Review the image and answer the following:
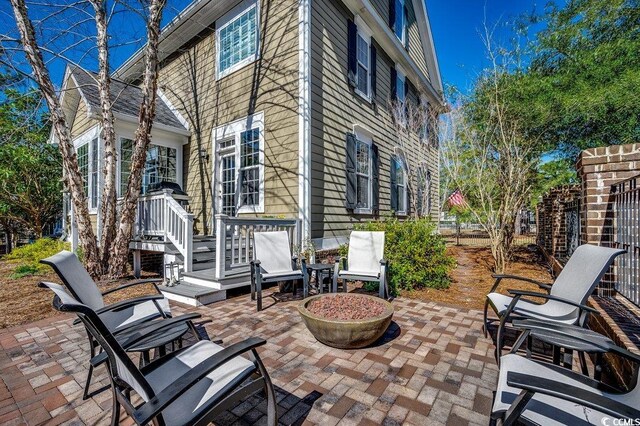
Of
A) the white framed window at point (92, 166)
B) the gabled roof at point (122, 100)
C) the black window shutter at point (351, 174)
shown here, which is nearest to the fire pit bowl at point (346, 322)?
the black window shutter at point (351, 174)

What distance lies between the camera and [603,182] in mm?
3084

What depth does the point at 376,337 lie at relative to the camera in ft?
9.45

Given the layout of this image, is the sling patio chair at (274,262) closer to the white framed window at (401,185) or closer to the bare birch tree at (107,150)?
the bare birch tree at (107,150)

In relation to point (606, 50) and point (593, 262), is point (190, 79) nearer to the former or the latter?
point (593, 262)

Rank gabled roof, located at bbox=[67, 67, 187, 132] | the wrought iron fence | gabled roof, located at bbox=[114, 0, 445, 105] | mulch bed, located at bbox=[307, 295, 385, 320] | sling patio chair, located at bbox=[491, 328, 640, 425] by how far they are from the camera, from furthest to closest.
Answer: gabled roof, located at bbox=[114, 0, 445, 105]
gabled roof, located at bbox=[67, 67, 187, 132]
the wrought iron fence
mulch bed, located at bbox=[307, 295, 385, 320]
sling patio chair, located at bbox=[491, 328, 640, 425]

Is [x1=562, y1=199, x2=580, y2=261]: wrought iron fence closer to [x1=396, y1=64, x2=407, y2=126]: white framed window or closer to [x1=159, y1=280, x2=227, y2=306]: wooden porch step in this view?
[x1=396, y1=64, x2=407, y2=126]: white framed window

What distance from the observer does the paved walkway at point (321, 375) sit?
6.59ft

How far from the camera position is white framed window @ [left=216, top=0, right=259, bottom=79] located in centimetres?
696

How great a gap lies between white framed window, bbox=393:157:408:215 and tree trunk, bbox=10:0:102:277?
26.6 feet

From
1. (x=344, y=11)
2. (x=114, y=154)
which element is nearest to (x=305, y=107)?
(x=344, y=11)

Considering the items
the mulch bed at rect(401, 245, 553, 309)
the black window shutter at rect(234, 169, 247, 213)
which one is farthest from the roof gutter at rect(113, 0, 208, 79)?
the mulch bed at rect(401, 245, 553, 309)

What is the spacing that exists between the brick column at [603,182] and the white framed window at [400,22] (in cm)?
866

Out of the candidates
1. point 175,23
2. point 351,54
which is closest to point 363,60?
point 351,54

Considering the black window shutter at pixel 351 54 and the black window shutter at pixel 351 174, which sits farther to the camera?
the black window shutter at pixel 351 54
